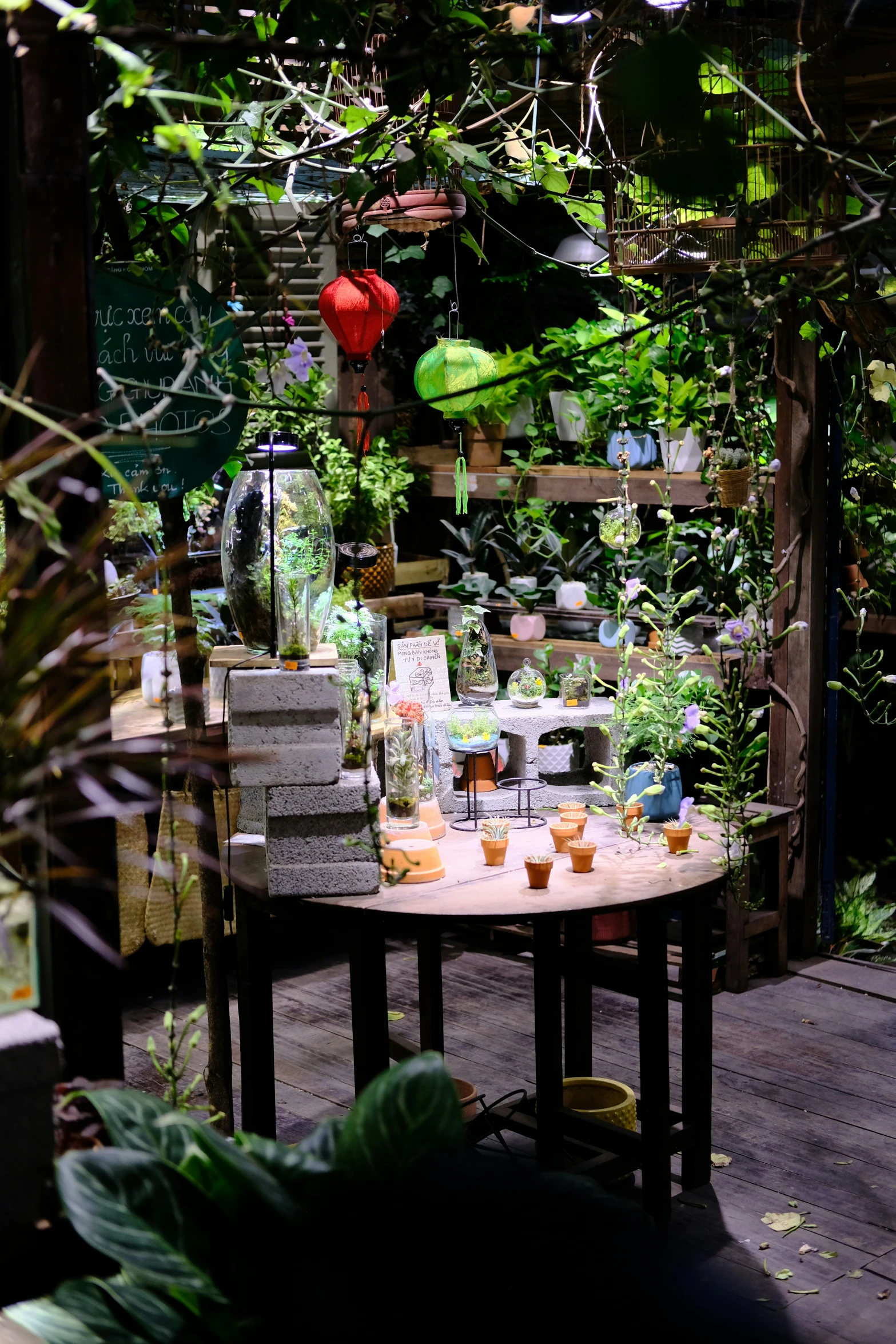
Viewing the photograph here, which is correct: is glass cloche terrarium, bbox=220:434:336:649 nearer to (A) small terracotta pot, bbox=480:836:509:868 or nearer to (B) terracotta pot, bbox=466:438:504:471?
(A) small terracotta pot, bbox=480:836:509:868

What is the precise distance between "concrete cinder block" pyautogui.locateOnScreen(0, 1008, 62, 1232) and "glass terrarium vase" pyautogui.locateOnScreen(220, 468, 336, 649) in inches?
54.2

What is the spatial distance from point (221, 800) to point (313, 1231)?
387 cm

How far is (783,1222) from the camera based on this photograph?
3.24 meters

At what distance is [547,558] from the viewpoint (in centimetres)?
564

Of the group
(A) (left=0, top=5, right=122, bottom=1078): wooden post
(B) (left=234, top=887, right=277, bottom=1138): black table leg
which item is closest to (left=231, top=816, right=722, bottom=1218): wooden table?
(B) (left=234, top=887, right=277, bottom=1138): black table leg

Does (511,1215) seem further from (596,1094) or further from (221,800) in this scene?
(221,800)

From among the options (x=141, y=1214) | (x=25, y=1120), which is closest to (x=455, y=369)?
(x=25, y=1120)

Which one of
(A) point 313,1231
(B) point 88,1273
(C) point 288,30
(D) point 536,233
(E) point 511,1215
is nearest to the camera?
(E) point 511,1215

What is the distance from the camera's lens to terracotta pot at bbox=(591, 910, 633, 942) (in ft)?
15.7

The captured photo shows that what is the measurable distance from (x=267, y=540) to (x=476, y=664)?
3.18ft

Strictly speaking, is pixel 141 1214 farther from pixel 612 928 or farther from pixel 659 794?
pixel 612 928

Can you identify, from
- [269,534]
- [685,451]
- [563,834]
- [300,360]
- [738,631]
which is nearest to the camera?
[269,534]

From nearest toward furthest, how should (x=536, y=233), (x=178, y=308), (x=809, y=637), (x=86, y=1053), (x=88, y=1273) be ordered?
(x=88, y=1273) < (x=86, y=1053) < (x=178, y=308) < (x=809, y=637) < (x=536, y=233)

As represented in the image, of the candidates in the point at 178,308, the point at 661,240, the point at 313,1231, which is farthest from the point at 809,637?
the point at 313,1231
